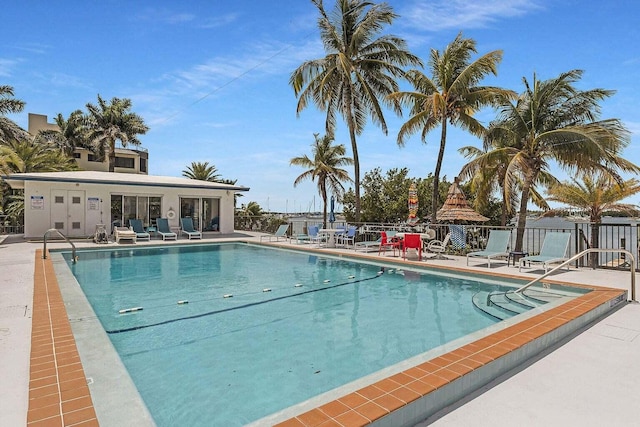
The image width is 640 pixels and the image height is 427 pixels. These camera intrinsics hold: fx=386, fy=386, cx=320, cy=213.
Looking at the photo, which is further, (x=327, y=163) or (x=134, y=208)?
(x=327, y=163)

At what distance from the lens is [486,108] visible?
15195 mm

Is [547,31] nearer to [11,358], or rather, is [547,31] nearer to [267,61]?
[267,61]

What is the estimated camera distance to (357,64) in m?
17.4

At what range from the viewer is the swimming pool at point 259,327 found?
3.68m

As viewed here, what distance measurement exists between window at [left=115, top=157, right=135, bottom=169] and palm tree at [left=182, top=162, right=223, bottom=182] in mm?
15027

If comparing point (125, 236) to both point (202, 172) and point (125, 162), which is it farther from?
point (125, 162)

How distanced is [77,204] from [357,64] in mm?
14006

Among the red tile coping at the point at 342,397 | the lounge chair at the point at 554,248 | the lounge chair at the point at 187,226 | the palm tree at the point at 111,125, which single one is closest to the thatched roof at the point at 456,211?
the lounge chair at the point at 554,248

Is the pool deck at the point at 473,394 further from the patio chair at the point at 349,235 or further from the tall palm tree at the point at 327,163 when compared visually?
the tall palm tree at the point at 327,163

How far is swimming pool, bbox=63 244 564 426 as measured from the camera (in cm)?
368

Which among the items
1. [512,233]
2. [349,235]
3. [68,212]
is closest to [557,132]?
[512,233]

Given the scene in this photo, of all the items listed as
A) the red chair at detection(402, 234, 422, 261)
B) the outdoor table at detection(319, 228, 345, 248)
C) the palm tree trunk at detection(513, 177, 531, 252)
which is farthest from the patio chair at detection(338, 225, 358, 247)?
the palm tree trunk at detection(513, 177, 531, 252)

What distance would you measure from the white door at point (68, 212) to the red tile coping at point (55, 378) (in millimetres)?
14046

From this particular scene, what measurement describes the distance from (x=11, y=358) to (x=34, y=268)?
635 centimetres
